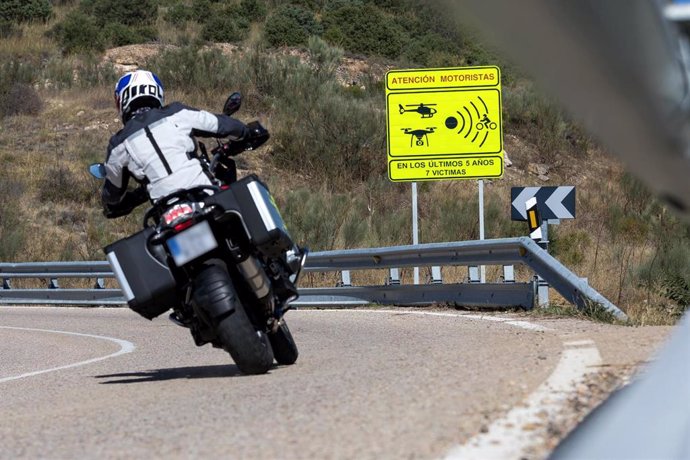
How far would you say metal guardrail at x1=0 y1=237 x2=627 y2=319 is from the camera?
10784 mm

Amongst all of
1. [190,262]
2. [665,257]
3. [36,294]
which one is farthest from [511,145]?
[190,262]

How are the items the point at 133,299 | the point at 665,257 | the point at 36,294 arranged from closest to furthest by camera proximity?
the point at 133,299
the point at 665,257
the point at 36,294

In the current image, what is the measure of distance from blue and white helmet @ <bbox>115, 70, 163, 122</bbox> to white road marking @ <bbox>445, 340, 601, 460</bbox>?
3006mm

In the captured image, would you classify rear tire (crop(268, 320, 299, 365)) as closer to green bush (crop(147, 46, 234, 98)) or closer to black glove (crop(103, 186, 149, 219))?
black glove (crop(103, 186, 149, 219))

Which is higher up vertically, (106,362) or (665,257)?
(106,362)

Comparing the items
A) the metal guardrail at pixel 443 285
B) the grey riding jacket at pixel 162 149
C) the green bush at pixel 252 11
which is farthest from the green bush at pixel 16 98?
→ the grey riding jacket at pixel 162 149

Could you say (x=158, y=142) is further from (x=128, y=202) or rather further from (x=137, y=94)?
(x=128, y=202)

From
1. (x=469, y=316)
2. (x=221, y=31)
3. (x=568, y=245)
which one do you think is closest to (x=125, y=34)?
(x=221, y=31)

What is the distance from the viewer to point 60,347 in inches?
452

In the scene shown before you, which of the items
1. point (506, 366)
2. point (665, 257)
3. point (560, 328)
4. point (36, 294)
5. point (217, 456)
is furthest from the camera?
point (36, 294)

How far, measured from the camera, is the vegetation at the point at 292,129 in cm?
2417

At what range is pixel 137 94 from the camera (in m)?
6.98

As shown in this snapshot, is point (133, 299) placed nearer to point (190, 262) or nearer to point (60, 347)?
point (190, 262)

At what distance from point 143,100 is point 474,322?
4.62 meters
